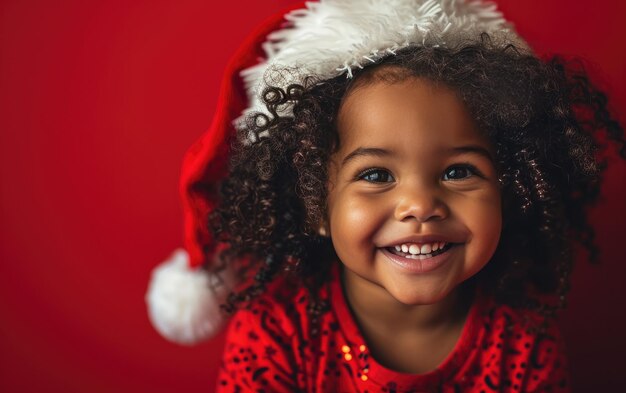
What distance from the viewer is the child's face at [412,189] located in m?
0.85

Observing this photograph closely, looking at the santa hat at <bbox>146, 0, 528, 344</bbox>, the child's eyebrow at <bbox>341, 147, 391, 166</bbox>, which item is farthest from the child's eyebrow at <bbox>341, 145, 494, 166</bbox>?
the santa hat at <bbox>146, 0, 528, 344</bbox>

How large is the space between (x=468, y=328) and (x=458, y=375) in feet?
0.24

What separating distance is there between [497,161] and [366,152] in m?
0.20

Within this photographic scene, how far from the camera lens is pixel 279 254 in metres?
1.09

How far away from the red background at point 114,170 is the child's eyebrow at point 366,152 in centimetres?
41

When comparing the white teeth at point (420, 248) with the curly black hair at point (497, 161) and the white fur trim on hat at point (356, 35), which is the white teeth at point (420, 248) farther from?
the white fur trim on hat at point (356, 35)

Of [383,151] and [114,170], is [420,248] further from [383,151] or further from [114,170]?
[114,170]

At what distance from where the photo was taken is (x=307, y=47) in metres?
0.91

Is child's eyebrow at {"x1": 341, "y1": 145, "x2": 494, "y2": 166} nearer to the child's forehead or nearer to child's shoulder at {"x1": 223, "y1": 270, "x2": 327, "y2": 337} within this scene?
the child's forehead

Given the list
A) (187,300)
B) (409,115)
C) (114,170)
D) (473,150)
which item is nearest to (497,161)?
(473,150)

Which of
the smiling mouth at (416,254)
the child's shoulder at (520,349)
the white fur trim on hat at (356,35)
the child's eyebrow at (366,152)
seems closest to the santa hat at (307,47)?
the white fur trim on hat at (356,35)

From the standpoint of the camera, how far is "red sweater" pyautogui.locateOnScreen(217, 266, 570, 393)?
1.01 m

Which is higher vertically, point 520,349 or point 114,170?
point 114,170

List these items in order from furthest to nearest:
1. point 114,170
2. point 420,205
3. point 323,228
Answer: point 114,170
point 323,228
point 420,205
